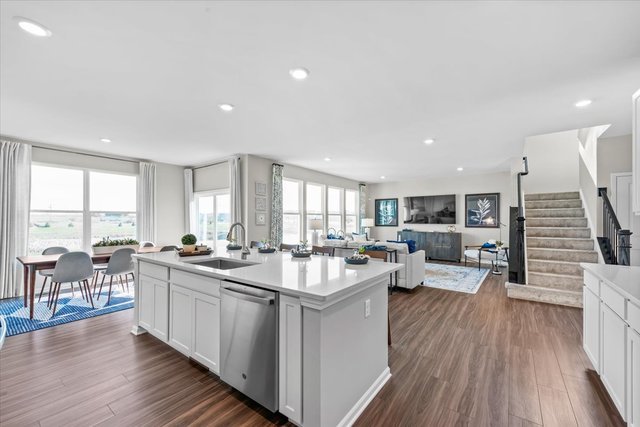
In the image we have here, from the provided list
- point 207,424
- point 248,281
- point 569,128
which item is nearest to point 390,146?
point 569,128

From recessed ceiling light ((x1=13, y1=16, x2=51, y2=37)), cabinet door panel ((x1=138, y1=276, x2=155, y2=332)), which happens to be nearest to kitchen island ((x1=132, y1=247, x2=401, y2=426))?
Answer: cabinet door panel ((x1=138, y1=276, x2=155, y2=332))

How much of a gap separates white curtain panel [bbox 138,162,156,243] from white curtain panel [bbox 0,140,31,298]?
1.73m

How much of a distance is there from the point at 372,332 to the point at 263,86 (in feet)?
8.38

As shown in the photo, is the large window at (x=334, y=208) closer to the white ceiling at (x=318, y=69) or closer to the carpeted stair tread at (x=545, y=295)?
the white ceiling at (x=318, y=69)

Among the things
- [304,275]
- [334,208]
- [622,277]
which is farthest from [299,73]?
[334,208]

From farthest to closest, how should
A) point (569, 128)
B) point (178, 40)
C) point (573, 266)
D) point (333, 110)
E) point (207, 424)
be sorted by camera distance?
Answer: point (573, 266), point (569, 128), point (333, 110), point (178, 40), point (207, 424)

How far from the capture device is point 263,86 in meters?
2.74

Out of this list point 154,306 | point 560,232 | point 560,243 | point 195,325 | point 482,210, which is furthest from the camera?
point 482,210

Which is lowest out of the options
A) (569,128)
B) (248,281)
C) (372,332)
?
(372,332)

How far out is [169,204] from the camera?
6656 mm

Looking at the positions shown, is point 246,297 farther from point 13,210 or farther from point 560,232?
point 560,232

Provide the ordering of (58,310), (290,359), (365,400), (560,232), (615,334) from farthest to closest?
(560,232) → (58,310) → (365,400) → (615,334) → (290,359)

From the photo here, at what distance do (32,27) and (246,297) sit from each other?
2.43 m

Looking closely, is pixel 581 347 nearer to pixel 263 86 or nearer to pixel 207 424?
pixel 207 424
